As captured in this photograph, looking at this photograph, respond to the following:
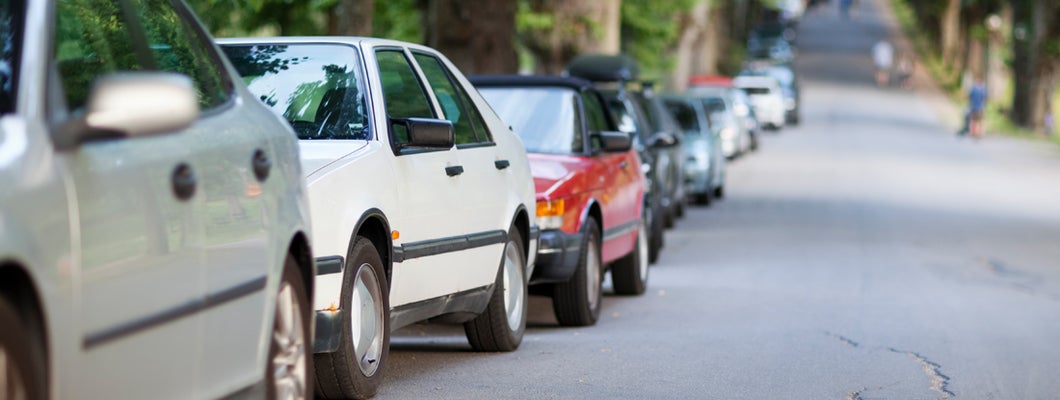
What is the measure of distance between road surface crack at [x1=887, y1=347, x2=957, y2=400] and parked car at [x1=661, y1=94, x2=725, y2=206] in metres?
14.8

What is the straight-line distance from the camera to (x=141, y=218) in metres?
4.53

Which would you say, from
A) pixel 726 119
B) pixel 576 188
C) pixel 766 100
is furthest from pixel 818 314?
pixel 766 100

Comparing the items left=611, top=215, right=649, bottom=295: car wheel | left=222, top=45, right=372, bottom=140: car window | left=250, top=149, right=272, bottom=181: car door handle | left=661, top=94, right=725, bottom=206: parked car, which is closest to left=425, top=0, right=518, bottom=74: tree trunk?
left=661, top=94, right=725, bottom=206: parked car

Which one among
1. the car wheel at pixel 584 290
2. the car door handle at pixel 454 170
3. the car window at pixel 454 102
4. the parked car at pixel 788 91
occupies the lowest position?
the parked car at pixel 788 91

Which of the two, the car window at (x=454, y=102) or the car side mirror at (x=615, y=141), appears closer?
the car window at (x=454, y=102)

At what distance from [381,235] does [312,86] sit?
87 cm

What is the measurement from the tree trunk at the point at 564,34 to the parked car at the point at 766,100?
21.5 m

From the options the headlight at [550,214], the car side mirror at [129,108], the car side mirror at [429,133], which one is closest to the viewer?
the car side mirror at [129,108]

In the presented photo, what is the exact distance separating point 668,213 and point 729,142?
1733 centimetres

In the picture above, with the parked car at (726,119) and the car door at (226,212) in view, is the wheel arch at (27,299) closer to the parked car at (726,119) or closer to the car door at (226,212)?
the car door at (226,212)

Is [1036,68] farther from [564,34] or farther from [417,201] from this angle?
[417,201]

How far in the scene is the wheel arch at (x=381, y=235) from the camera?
307 inches

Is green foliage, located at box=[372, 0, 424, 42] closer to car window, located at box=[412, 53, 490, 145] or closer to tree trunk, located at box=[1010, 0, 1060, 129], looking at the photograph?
car window, located at box=[412, 53, 490, 145]

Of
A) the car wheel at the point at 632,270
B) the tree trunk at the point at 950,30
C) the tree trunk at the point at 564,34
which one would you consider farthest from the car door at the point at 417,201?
the tree trunk at the point at 950,30
